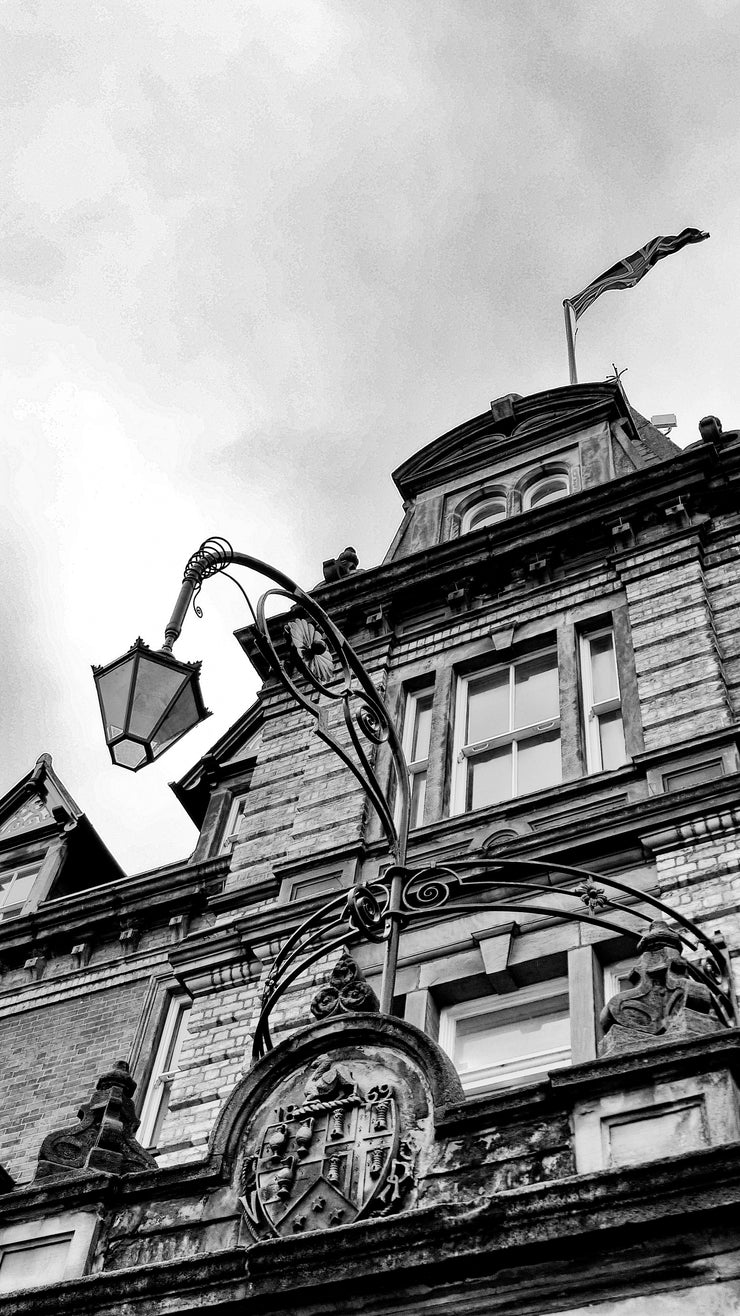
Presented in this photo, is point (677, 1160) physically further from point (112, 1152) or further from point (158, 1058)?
point (158, 1058)

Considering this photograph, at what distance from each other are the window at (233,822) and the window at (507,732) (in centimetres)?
405

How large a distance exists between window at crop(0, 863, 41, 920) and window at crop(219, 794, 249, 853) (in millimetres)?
3216

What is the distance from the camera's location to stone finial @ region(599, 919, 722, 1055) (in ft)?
24.9

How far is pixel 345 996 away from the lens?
9125 mm

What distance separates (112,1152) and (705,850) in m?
5.02

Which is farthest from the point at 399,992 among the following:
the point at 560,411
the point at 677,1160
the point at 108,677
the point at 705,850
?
the point at 560,411

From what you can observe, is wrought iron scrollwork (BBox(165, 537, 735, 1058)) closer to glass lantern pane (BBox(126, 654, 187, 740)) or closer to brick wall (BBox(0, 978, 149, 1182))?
glass lantern pane (BBox(126, 654, 187, 740))

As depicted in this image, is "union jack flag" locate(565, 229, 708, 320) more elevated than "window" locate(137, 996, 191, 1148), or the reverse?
"union jack flag" locate(565, 229, 708, 320)

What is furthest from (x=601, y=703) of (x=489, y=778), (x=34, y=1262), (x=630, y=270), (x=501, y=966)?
(x=630, y=270)

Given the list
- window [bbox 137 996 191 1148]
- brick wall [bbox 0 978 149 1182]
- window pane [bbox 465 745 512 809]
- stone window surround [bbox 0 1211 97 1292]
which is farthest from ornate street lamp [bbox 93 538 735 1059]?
brick wall [bbox 0 978 149 1182]

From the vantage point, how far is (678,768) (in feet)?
37.7

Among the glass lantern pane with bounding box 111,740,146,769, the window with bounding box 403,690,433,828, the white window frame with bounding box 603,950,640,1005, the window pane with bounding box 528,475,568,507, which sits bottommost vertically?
the white window frame with bounding box 603,950,640,1005

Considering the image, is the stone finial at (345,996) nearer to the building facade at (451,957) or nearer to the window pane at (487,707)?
the building facade at (451,957)

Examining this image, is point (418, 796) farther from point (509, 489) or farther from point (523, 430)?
point (523, 430)
